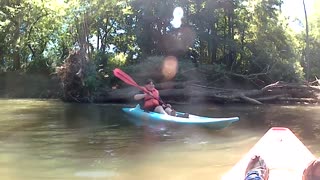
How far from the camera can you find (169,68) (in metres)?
19.9

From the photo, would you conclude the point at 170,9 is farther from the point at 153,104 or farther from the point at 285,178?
the point at 285,178

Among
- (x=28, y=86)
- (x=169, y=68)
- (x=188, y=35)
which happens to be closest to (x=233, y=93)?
(x=169, y=68)

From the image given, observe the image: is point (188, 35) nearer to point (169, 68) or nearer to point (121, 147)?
point (169, 68)

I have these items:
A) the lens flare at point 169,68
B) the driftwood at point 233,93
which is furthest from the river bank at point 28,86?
the lens flare at point 169,68

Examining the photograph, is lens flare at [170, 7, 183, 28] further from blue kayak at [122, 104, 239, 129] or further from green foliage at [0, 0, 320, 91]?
blue kayak at [122, 104, 239, 129]

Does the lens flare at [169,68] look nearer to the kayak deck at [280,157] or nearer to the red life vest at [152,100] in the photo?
the red life vest at [152,100]

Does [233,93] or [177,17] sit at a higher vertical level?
[177,17]

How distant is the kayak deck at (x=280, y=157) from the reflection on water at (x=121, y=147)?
0.80m

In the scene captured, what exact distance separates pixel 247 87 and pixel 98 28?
10969 millimetres

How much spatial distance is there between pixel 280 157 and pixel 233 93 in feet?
44.5

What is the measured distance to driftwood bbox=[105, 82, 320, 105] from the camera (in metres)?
17.9

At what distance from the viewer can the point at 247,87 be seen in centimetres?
2062

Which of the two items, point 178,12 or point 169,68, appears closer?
point 169,68

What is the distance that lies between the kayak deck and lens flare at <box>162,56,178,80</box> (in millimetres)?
13982
